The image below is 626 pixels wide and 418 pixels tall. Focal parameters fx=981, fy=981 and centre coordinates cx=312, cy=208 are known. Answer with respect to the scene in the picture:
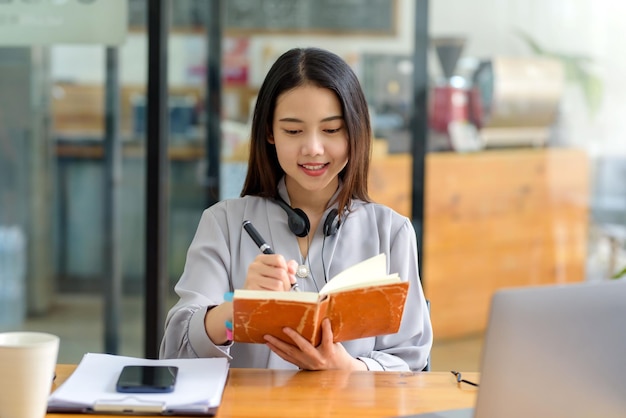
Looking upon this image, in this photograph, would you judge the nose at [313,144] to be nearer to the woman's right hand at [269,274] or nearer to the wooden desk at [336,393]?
the woman's right hand at [269,274]

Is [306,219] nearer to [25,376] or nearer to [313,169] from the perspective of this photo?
[313,169]

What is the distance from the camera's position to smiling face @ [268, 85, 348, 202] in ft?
6.31

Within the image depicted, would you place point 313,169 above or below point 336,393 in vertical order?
above

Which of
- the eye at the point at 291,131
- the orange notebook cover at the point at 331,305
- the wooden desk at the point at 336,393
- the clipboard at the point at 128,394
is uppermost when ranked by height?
the eye at the point at 291,131

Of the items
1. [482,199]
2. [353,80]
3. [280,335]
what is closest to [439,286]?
[482,199]

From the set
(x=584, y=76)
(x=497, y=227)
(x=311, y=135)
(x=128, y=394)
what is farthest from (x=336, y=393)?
(x=584, y=76)

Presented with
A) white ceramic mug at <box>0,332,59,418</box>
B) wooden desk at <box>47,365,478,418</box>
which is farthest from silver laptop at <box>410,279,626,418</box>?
white ceramic mug at <box>0,332,59,418</box>

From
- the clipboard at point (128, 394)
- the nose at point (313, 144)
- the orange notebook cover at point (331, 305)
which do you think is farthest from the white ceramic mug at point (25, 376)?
the nose at point (313, 144)

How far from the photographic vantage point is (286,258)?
1.99 metres

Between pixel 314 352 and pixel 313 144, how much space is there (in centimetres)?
42

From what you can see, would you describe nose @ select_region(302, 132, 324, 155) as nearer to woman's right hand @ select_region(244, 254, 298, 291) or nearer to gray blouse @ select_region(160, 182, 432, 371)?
gray blouse @ select_region(160, 182, 432, 371)

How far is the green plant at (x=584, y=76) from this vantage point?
377cm

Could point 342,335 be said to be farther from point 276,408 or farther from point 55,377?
point 55,377

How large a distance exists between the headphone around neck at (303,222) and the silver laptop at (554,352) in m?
0.80
